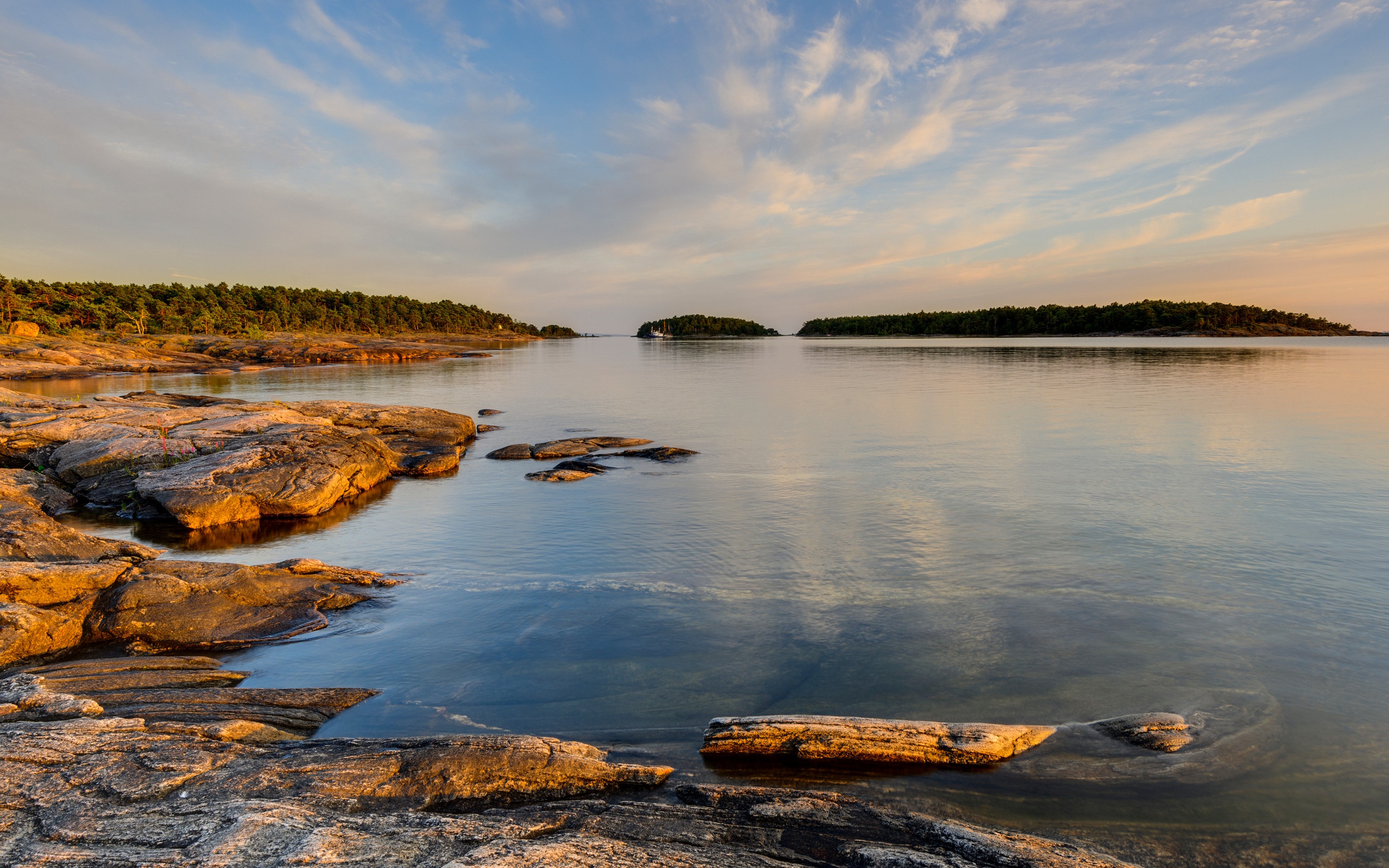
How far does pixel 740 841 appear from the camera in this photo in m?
4.76

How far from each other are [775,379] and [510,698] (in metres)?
55.2

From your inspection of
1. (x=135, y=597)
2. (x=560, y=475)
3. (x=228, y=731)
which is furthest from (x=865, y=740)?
A: (x=560, y=475)

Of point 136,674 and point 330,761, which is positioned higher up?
point 330,761

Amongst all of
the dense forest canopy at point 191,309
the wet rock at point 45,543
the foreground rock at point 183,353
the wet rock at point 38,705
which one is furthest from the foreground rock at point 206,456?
the dense forest canopy at point 191,309

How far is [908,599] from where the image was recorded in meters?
11.1

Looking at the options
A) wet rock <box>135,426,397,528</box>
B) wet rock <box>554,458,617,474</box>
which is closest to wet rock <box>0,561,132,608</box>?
wet rock <box>135,426,397,528</box>

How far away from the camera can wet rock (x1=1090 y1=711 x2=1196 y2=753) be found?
6781 mm

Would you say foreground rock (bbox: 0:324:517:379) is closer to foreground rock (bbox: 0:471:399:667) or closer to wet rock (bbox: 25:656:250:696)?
foreground rock (bbox: 0:471:399:667)

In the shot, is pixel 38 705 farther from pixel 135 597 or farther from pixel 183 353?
pixel 183 353

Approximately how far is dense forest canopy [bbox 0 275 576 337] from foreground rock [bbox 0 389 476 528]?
98673 millimetres

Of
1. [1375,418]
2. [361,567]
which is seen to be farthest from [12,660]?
[1375,418]

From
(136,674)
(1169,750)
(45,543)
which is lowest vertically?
(1169,750)

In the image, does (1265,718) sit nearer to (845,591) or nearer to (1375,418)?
(845,591)

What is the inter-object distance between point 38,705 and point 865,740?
8.00 m
